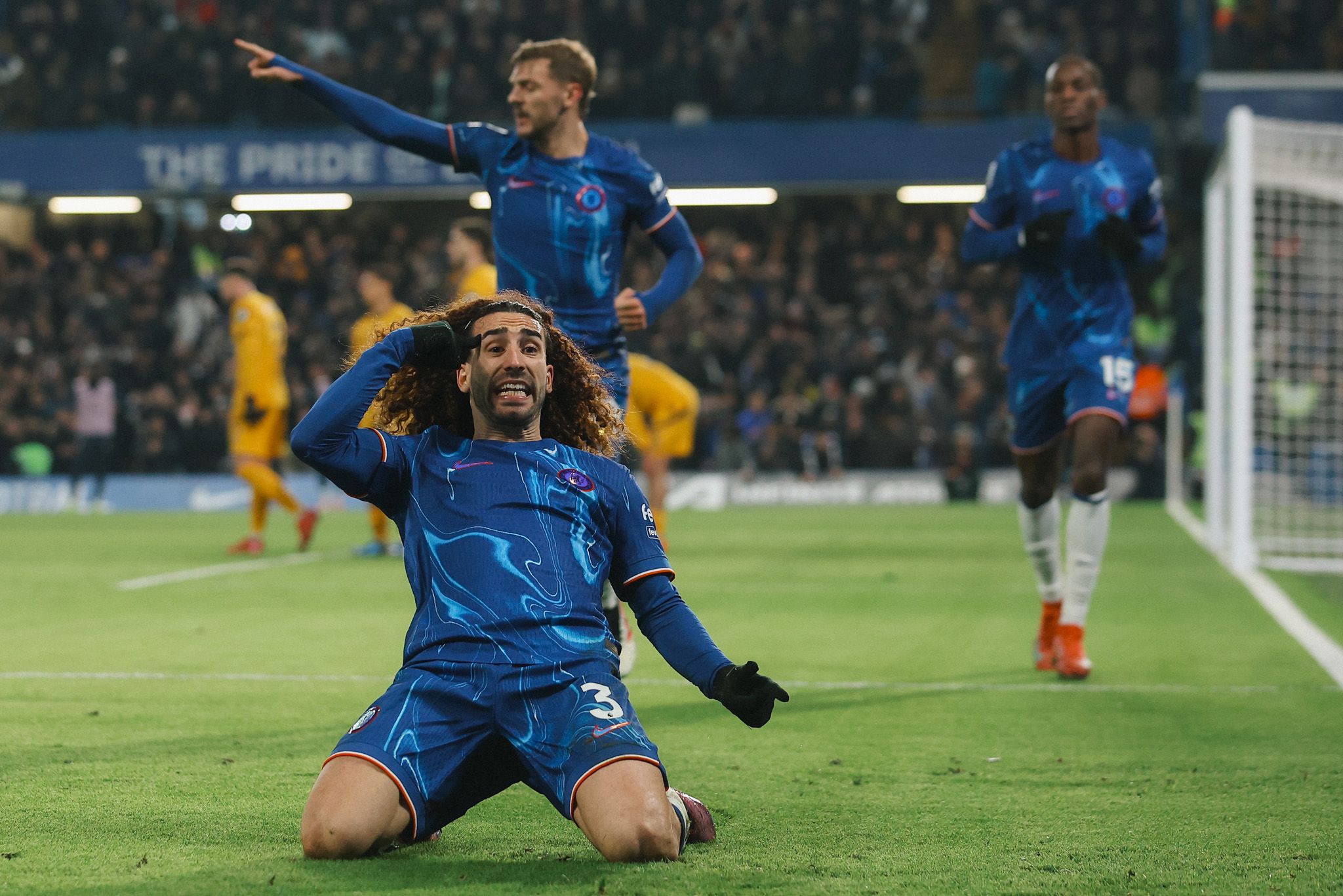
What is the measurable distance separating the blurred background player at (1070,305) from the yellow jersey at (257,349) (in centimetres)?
732

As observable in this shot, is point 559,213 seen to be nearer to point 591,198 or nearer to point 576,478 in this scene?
point 591,198

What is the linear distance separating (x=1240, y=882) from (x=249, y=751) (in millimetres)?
2711

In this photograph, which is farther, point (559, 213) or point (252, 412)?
point (252, 412)

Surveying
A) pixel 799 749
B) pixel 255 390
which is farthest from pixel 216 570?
pixel 799 749

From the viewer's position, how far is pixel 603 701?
3.52 meters

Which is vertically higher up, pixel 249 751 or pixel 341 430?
pixel 341 430

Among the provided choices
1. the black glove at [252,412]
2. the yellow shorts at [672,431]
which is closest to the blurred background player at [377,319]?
the black glove at [252,412]

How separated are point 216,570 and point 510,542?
25.9 ft

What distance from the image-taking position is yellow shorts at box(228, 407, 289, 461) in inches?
499

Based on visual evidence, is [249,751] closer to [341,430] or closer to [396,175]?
[341,430]

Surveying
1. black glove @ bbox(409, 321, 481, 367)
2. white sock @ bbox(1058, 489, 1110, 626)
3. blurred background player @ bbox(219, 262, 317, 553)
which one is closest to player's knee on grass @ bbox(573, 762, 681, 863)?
black glove @ bbox(409, 321, 481, 367)

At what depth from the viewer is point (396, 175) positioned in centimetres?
2345

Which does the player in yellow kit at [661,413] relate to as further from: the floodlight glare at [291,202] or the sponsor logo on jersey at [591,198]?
the floodlight glare at [291,202]

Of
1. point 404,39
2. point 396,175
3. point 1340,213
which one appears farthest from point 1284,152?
point 404,39
